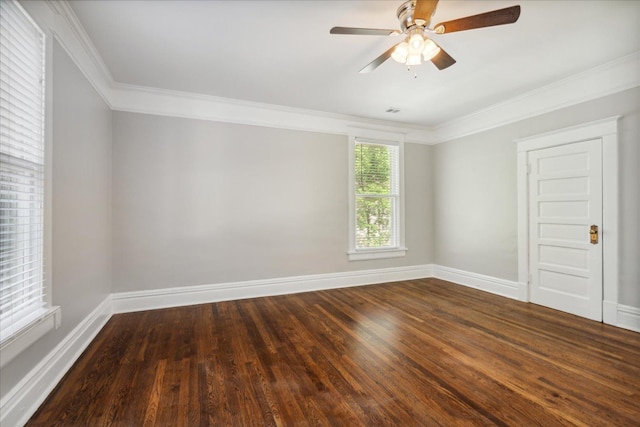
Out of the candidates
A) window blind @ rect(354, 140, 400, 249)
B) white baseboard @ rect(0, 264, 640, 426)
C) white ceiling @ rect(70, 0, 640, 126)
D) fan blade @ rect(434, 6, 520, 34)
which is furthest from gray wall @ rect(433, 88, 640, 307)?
fan blade @ rect(434, 6, 520, 34)

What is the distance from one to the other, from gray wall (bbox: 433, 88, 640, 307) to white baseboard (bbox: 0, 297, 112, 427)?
495cm

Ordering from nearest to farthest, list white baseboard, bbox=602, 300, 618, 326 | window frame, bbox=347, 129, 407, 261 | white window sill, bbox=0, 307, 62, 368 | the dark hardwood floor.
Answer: white window sill, bbox=0, 307, 62, 368
the dark hardwood floor
white baseboard, bbox=602, 300, 618, 326
window frame, bbox=347, 129, 407, 261

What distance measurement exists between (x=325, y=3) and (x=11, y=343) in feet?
9.32

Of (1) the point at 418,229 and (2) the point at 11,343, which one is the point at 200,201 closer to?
(2) the point at 11,343

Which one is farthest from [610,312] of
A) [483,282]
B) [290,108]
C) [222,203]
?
[222,203]

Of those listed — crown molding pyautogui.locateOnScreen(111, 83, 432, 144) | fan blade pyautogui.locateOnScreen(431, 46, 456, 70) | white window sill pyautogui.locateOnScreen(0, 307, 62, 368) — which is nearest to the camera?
white window sill pyautogui.locateOnScreen(0, 307, 62, 368)

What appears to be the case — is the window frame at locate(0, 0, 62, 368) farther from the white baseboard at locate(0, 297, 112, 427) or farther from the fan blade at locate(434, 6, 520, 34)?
the fan blade at locate(434, 6, 520, 34)

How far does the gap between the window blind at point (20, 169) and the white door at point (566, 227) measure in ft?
16.3

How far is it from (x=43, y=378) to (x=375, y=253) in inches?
158

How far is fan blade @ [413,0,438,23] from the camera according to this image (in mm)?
1769

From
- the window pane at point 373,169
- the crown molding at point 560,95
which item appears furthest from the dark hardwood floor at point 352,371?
the crown molding at point 560,95

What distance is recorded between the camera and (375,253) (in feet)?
15.5

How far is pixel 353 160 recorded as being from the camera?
462cm

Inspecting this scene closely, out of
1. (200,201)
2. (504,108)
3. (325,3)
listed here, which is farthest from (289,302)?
(504,108)
